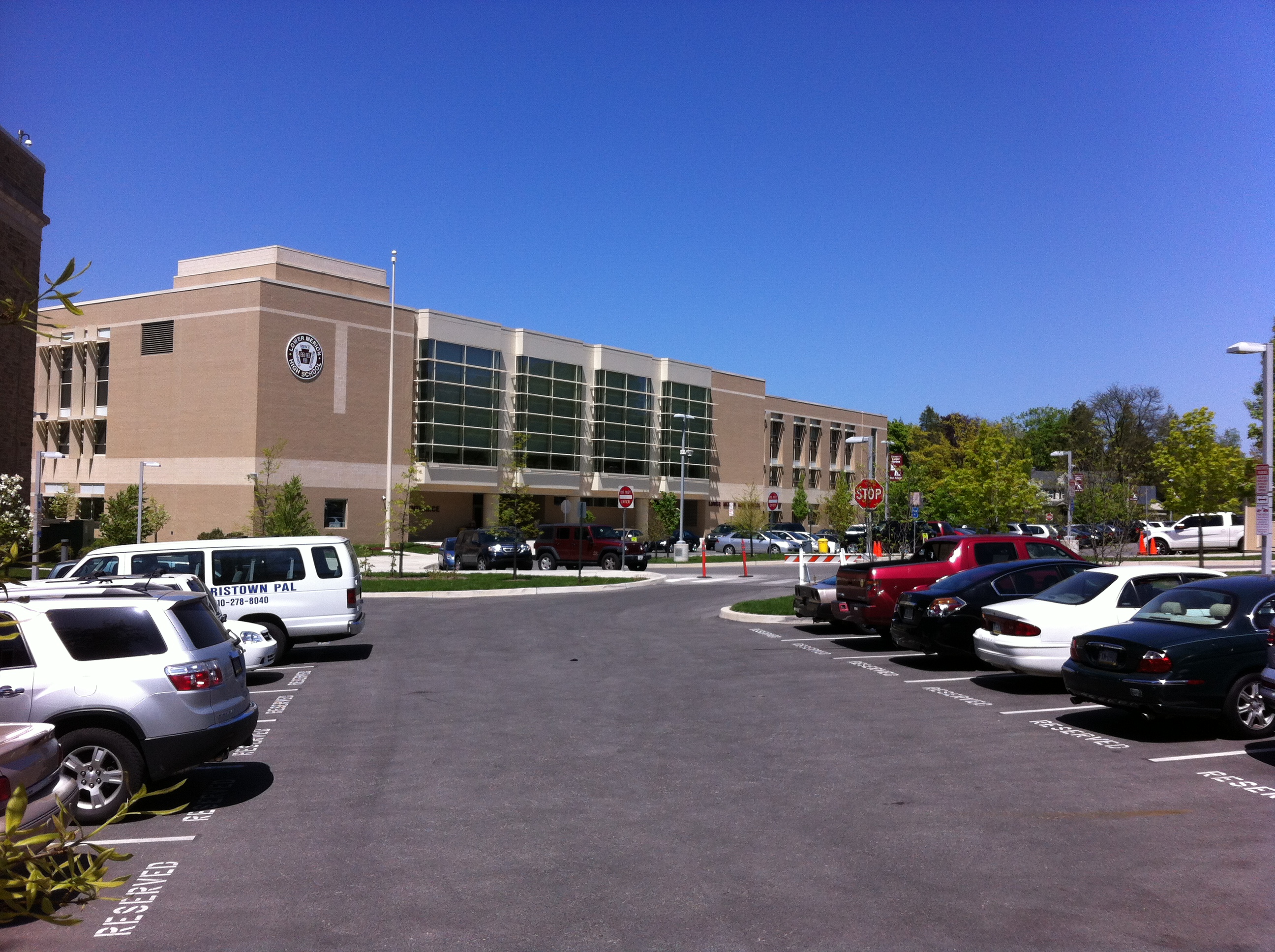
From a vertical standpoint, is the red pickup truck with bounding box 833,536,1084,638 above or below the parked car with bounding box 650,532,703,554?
above

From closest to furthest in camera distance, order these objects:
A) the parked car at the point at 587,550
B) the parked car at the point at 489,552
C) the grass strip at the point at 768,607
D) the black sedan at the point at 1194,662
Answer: the black sedan at the point at 1194,662 → the grass strip at the point at 768,607 → the parked car at the point at 489,552 → the parked car at the point at 587,550

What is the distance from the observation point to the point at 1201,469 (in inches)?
1243

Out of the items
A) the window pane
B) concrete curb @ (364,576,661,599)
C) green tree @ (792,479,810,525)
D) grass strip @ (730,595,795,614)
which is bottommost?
concrete curb @ (364,576,661,599)

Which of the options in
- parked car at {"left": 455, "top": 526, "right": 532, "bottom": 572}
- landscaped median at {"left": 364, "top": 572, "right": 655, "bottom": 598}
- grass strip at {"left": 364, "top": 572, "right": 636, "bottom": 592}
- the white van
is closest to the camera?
the white van

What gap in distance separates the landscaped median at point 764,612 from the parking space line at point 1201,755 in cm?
1190

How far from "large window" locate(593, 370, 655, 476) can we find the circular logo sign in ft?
66.3

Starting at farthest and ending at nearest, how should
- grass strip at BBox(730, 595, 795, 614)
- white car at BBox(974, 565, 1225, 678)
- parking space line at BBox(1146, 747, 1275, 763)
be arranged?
grass strip at BBox(730, 595, 795, 614), white car at BBox(974, 565, 1225, 678), parking space line at BBox(1146, 747, 1275, 763)

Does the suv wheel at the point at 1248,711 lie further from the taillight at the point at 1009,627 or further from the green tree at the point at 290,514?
the green tree at the point at 290,514

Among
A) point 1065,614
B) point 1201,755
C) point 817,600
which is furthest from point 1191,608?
point 817,600

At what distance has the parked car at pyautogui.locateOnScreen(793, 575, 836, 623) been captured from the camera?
1870cm

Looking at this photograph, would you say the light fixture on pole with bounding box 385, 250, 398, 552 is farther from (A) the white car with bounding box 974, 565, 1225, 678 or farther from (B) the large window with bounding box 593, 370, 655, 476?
(A) the white car with bounding box 974, 565, 1225, 678

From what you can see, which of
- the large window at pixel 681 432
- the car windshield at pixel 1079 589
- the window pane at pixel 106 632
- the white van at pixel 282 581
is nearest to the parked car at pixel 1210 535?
the large window at pixel 681 432

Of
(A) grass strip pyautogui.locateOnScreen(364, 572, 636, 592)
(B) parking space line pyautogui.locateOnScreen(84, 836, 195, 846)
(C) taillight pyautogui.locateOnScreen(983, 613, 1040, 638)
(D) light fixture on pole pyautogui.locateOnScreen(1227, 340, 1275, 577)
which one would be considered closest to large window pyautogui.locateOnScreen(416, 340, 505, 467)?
(A) grass strip pyautogui.locateOnScreen(364, 572, 636, 592)

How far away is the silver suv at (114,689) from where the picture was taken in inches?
304
